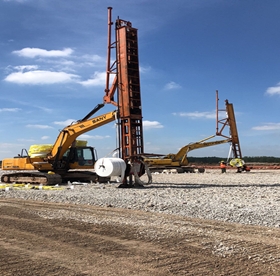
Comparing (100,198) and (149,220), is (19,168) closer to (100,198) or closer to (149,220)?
(100,198)

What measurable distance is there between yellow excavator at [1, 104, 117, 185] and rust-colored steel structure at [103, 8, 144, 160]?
1977 millimetres

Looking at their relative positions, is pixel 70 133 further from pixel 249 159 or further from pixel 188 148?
pixel 249 159

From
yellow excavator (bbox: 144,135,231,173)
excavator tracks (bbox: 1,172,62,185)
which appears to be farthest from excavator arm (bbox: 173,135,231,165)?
excavator tracks (bbox: 1,172,62,185)

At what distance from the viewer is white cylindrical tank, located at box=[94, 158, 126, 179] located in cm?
1513

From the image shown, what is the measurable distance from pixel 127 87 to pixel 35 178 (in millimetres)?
6520

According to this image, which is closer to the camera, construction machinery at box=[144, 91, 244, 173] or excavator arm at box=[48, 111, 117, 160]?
excavator arm at box=[48, 111, 117, 160]

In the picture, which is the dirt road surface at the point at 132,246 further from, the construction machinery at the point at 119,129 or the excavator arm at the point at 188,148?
the excavator arm at the point at 188,148

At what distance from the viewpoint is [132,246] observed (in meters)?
5.89

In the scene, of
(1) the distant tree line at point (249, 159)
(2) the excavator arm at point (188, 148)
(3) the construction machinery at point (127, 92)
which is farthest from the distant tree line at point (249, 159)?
(3) the construction machinery at point (127, 92)

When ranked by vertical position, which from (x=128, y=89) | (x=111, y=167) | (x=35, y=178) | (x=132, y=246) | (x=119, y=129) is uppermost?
(x=128, y=89)

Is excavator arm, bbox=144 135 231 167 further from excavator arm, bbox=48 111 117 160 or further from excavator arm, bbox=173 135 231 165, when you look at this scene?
excavator arm, bbox=48 111 117 160

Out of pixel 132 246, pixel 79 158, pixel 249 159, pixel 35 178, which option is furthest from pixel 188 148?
pixel 249 159

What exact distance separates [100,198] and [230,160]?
Result: 2055 centimetres

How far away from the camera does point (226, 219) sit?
823 centimetres
